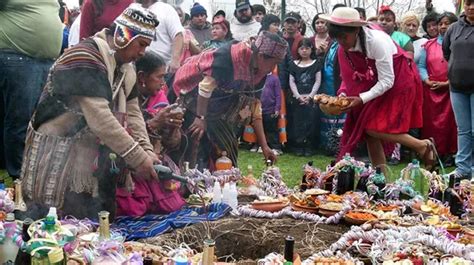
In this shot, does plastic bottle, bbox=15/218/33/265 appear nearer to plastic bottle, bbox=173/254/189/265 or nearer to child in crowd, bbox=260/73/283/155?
plastic bottle, bbox=173/254/189/265

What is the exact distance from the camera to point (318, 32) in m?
8.78

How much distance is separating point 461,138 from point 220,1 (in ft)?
42.8

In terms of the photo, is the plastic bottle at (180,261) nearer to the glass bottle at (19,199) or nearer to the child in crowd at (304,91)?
the glass bottle at (19,199)

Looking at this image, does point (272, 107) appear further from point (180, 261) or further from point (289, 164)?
point (180, 261)

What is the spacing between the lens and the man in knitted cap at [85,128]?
3.68 metres

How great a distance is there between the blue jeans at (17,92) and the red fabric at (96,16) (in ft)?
2.46

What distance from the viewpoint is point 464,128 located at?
6.39m

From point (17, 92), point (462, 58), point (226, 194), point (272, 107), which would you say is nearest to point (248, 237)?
point (226, 194)

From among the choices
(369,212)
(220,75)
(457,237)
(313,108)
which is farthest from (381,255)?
(313,108)

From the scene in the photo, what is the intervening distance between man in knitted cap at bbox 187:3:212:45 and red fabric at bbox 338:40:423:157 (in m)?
3.02

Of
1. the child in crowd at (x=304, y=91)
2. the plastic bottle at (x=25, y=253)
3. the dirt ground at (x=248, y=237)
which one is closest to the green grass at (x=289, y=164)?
the child in crowd at (x=304, y=91)

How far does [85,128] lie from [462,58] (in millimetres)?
4047

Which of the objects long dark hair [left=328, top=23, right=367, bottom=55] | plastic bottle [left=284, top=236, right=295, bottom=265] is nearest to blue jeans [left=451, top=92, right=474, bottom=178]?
long dark hair [left=328, top=23, right=367, bottom=55]

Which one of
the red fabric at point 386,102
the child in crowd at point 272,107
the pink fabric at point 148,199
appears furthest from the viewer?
the child in crowd at point 272,107
